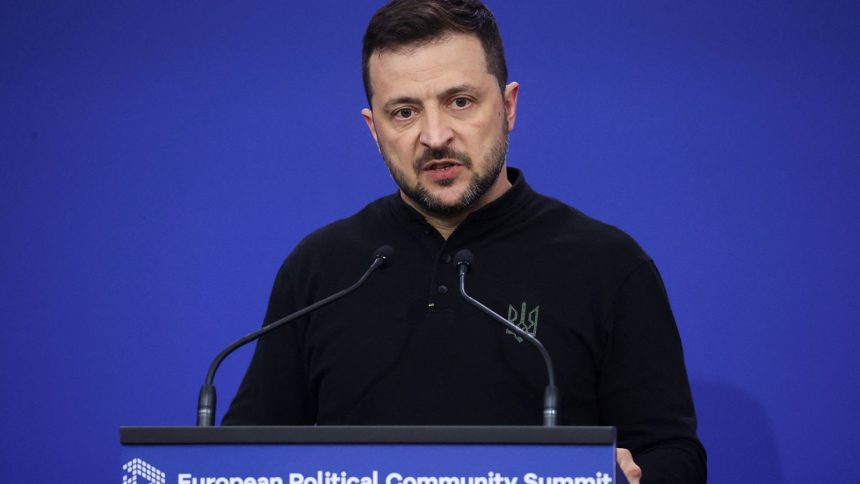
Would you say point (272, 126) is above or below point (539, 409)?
above

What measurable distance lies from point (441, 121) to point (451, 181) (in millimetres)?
93

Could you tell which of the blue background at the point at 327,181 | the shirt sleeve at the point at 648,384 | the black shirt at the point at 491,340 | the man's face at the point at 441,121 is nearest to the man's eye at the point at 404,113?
the man's face at the point at 441,121

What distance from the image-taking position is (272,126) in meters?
2.30

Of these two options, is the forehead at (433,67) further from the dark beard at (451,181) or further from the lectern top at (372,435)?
the lectern top at (372,435)

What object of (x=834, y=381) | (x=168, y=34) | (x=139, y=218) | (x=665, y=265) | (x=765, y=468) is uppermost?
(x=168, y=34)

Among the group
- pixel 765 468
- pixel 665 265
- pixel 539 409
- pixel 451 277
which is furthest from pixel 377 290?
pixel 765 468

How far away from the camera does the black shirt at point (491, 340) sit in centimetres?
153

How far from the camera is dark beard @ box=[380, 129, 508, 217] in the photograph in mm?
1590

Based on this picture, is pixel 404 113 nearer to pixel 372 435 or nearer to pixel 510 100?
pixel 510 100

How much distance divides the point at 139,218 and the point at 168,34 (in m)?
0.40

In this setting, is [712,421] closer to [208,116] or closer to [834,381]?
[834,381]

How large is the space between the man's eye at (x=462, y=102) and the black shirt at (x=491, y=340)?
0.16 metres

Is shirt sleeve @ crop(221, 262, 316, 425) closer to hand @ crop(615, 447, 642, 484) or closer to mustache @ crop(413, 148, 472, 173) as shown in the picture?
mustache @ crop(413, 148, 472, 173)

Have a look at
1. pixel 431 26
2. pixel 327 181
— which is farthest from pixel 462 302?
pixel 327 181
